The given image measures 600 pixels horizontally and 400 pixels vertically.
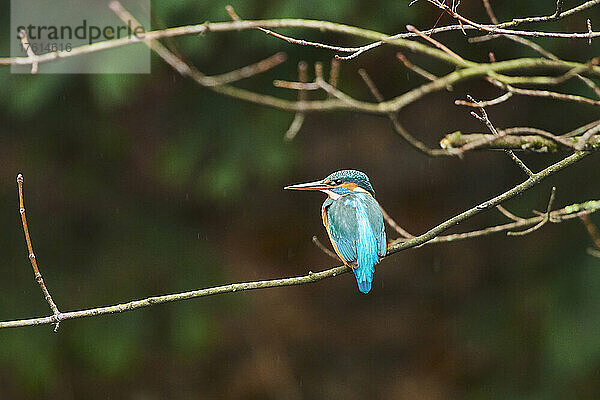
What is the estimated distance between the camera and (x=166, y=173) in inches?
196

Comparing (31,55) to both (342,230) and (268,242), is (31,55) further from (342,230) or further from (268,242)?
(268,242)

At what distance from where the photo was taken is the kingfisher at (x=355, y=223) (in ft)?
6.55

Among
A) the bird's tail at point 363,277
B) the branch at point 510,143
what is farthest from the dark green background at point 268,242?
the branch at point 510,143

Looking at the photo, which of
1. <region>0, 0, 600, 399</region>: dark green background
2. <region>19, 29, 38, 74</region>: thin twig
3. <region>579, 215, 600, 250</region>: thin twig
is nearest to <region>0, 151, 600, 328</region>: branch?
<region>19, 29, 38, 74</region>: thin twig

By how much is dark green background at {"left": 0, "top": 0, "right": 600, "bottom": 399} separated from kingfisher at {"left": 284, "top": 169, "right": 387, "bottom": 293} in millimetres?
1912

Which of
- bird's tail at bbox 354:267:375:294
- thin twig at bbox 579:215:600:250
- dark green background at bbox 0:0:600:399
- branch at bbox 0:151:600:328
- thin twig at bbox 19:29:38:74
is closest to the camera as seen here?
thin twig at bbox 19:29:38:74

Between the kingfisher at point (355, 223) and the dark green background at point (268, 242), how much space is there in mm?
1912

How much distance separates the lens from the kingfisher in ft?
6.55

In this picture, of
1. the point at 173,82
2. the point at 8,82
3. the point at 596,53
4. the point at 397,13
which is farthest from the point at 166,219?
the point at 596,53

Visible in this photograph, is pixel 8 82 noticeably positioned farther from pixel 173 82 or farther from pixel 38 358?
pixel 38 358

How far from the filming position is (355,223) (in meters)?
2.08

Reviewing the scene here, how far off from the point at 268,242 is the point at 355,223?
14.5ft

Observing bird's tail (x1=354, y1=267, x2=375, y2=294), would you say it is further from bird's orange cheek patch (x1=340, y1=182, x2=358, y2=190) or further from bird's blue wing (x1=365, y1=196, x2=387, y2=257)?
bird's orange cheek patch (x1=340, y1=182, x2=358, y2=190)

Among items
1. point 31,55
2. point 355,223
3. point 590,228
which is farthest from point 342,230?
point 590,228
